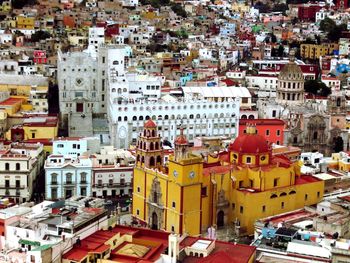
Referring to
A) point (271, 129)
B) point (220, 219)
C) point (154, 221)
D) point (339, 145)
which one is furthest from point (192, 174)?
point (339, 145)

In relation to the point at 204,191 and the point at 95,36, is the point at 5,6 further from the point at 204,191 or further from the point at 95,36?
the point at 204,191

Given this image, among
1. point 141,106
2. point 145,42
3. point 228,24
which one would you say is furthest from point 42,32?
point 141,106

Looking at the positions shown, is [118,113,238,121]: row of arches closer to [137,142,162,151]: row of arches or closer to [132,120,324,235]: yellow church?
[132,120,324,235]: yellow church

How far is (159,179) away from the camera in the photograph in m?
37.0

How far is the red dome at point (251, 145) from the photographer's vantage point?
3853cm

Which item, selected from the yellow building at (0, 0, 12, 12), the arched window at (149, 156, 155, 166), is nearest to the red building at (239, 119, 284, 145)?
the arched window at (149, 156, 155, 166)

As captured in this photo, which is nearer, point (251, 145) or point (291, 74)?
point (251, 145)

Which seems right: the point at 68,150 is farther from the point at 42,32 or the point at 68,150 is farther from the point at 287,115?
the point at 42,32

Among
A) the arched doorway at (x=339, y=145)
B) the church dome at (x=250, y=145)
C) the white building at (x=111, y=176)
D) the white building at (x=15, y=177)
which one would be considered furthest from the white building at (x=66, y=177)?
the arched doorway at (x=339, y=145)

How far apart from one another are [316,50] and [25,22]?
3425cm

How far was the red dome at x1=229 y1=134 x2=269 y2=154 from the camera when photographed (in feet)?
126

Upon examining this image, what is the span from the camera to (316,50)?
3617 inches

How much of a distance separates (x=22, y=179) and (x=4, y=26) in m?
48.4

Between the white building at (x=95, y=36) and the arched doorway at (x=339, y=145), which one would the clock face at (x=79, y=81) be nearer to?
the white building at (x=95, y=36)
